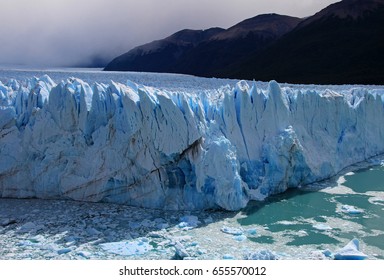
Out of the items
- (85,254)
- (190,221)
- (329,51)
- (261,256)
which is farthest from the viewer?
(329,51)

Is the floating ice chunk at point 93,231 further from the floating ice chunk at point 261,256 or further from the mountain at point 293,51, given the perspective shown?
the mountain at point 293,51

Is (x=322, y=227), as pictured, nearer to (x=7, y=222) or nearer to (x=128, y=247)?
(x=128, y=247)

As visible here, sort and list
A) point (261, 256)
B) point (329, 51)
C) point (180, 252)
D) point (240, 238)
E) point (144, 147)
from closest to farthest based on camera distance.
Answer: point (261, 256) < point (180, 252) < point (240, 238) < point (144, 147) < point (329, 51)

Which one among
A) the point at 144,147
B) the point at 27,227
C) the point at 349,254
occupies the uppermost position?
the point at 144,147

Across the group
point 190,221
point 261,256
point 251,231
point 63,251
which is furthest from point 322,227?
point 63,251

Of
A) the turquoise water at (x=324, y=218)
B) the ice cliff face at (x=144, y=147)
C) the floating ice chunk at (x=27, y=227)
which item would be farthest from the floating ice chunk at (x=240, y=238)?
the floating ice chunk at (x=27, y=227)

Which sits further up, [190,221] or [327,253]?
[190,221]

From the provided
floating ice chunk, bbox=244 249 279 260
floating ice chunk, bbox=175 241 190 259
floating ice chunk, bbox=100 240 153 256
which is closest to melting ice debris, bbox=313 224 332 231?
floating ice chunk, bbox=244 249 279 260

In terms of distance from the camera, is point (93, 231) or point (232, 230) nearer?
point (93, 231)
